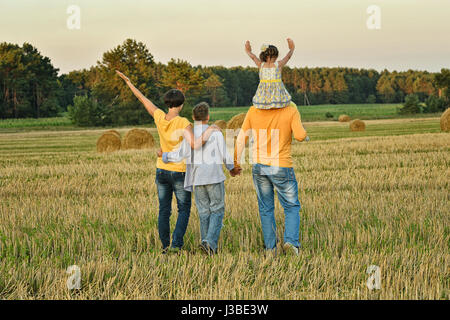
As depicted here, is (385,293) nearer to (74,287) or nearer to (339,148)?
(74,287)

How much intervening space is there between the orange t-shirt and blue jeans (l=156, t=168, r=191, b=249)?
84 cm

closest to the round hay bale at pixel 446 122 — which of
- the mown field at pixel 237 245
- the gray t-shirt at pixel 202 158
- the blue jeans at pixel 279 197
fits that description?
the mown field at pixel 237 245

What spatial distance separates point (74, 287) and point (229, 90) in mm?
97644

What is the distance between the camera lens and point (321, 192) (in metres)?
10.4

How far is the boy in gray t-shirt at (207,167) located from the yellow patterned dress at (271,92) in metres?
0.62

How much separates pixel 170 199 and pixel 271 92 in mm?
1738

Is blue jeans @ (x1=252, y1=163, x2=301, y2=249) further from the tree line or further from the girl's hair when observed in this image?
the tree line

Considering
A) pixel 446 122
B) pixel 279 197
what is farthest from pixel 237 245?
pixel 446 122

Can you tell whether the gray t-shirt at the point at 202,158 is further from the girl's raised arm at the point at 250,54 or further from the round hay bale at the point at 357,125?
the round hay bale at the point at 357,125

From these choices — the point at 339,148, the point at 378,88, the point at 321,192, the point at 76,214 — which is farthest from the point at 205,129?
the point at 378,88

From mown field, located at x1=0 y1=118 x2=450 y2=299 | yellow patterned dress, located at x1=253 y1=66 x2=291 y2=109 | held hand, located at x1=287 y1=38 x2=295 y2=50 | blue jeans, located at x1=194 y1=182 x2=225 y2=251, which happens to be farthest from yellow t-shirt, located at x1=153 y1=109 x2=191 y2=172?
held hand, located at x1=287 y1=38 x2=295 y2=50

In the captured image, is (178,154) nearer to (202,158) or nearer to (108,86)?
(202,158)

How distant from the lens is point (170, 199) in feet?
19.9

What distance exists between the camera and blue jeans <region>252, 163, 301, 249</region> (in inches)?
227
